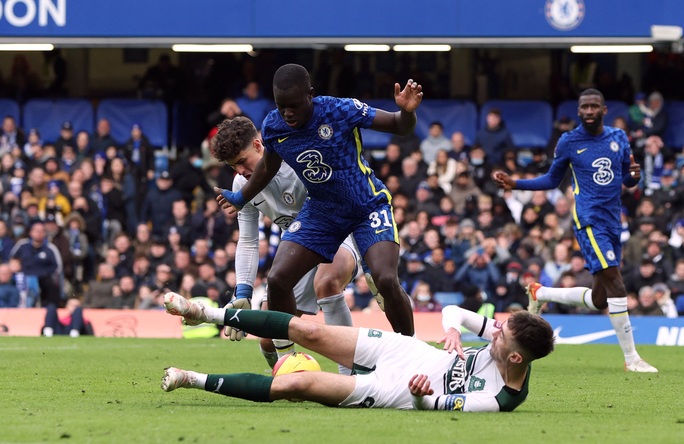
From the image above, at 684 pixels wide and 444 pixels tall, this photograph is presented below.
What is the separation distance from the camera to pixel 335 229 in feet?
33.2

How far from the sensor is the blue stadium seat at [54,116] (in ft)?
82.5

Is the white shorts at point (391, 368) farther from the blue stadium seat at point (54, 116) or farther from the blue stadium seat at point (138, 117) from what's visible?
the blue stadium seat at point (54, 116)

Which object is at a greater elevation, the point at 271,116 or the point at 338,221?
the point at 271,116

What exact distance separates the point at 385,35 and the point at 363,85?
2.39m

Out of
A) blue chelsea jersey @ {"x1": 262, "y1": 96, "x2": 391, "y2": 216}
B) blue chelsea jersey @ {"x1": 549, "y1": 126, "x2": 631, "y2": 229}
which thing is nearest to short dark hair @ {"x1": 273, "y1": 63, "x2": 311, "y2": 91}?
blue chelsea jersey @ {"x1": 262, "y1": 96, "x2": 391, "y2": 216}

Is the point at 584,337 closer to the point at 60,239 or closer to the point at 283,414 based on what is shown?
the point at 60,239

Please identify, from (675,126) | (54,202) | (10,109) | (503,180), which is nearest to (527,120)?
(675,126)

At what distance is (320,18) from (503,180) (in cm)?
1090

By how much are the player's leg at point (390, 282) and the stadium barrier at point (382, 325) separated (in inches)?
353

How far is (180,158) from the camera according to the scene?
23844 millimetres

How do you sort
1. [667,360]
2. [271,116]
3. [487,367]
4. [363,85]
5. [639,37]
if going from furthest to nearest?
[363,85] → [639,37] → [667,360] → [271,116] → [487,367]

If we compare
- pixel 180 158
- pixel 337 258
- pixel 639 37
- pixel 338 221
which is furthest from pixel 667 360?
pixel 180 158

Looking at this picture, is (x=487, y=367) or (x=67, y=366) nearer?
(x=487, y=367)

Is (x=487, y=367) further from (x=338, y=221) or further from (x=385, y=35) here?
(x=385, y=35)
